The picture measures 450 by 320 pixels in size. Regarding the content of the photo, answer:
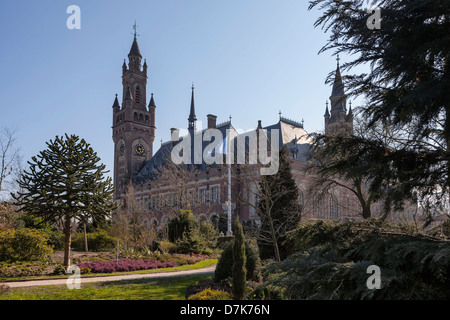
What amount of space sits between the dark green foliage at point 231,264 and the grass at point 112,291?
1.27m

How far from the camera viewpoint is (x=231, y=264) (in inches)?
486

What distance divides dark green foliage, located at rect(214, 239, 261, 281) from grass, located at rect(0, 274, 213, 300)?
127 cm

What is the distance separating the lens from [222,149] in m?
46.4

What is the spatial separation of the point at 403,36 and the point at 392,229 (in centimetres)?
279

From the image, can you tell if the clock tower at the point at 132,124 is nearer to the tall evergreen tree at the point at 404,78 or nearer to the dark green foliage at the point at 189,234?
the dark green foliage at the point at 189,234

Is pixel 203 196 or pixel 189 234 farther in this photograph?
pixel 203 196

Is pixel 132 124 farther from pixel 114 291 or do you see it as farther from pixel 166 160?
pixel 114 291

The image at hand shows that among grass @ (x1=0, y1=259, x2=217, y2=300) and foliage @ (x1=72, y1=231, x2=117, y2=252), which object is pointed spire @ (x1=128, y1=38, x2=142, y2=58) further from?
grass @ (x1=0, y1=259, x2=217, y2=300)

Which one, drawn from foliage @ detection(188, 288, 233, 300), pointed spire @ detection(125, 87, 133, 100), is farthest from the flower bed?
pointed spire @ detection(125, 87, 133, 100)

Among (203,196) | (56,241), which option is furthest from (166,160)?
(56,241)

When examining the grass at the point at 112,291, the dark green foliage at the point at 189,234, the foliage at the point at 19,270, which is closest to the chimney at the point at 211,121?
the dark green foliage at the point at 189,234

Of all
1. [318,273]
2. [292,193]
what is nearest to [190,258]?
[292,193]

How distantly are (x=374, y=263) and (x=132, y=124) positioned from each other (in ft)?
206
